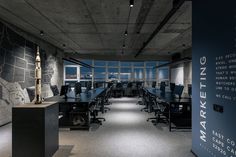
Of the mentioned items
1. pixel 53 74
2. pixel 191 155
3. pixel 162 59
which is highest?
pixel 162 59

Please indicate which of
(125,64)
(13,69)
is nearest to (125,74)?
(125,64)

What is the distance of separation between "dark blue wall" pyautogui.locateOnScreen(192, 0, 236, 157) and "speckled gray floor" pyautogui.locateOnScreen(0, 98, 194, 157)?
2.18ft

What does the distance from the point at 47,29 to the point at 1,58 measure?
6.08 feet

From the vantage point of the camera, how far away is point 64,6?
16.0 feet

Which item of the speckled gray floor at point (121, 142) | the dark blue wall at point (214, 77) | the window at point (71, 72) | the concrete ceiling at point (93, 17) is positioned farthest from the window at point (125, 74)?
the dark blue wall at point (214, 77)

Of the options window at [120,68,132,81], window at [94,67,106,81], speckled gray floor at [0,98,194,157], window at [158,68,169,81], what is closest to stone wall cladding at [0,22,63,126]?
speckled gray floor at [0,98,194,157]

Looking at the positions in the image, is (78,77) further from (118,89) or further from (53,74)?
(53,74)

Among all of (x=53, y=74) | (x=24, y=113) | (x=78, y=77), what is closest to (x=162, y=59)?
(x=78, y=77)

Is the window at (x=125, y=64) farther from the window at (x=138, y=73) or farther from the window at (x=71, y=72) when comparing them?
the window at (x=71, y=72)

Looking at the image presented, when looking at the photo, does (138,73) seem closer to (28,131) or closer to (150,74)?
(150,74)

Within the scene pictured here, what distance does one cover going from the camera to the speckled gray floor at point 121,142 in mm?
3791

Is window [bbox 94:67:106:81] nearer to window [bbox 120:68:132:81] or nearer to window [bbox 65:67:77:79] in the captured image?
window [bbox 120:68:132:81]

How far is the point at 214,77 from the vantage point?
2.98 m

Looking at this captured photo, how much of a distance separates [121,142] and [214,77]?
236cm
